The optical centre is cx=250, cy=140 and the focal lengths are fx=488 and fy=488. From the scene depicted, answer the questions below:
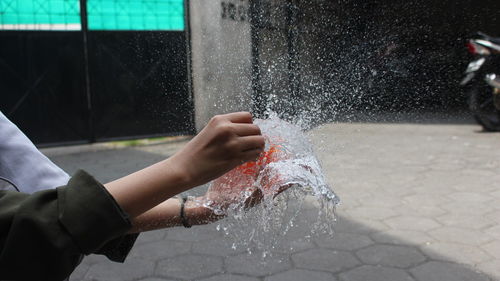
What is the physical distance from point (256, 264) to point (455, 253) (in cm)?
95

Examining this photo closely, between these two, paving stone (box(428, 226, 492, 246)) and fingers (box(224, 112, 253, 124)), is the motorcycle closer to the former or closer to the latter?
paving stone (box(428, 226, 492, 246))

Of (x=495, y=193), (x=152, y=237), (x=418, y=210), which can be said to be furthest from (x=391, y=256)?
(x=495, y=193)

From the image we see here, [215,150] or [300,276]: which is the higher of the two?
[215,150]

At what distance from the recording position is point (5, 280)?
2.33 feet

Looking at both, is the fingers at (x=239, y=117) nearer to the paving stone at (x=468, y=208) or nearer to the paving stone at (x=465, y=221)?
the paving stone at (x=465, y=221)

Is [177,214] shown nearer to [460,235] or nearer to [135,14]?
[460,235]

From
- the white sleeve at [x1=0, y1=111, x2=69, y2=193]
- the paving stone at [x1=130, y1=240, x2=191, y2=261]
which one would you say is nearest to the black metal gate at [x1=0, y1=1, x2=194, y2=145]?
the paving stone at [x1=130, y1=240, x2=191, y2=261]

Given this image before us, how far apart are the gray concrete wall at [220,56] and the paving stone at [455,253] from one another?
2.99 m

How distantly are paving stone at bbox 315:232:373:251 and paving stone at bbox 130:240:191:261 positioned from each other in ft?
2.26

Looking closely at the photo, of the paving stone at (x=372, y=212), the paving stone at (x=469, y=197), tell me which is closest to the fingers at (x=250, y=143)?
the paving stone at (x=372, y=212)

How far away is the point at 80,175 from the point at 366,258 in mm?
1829

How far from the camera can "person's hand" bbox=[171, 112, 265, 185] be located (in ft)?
2.47

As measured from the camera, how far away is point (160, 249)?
2.47m

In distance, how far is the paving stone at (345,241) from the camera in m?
2.43
